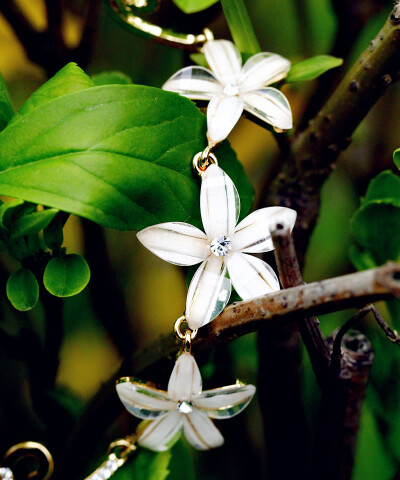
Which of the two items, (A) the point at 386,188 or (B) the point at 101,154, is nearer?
(B) the point at 101,154

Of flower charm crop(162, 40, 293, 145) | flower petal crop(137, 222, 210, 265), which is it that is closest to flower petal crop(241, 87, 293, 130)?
flower charm crop(162, 40, 293, 145)

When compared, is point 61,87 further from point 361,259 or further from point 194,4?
point 361,259

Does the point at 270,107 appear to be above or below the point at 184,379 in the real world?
above

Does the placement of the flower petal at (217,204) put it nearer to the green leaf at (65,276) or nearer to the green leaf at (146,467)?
the green leaf at (65,276)

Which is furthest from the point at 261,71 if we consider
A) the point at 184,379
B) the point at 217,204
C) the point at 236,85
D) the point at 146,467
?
the point at 146,467

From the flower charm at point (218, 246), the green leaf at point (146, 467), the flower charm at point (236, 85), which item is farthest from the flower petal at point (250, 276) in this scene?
the green leaf at point (146, 467)

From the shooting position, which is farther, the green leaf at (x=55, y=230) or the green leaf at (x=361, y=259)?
the green leaf at (x=361, y=259)
